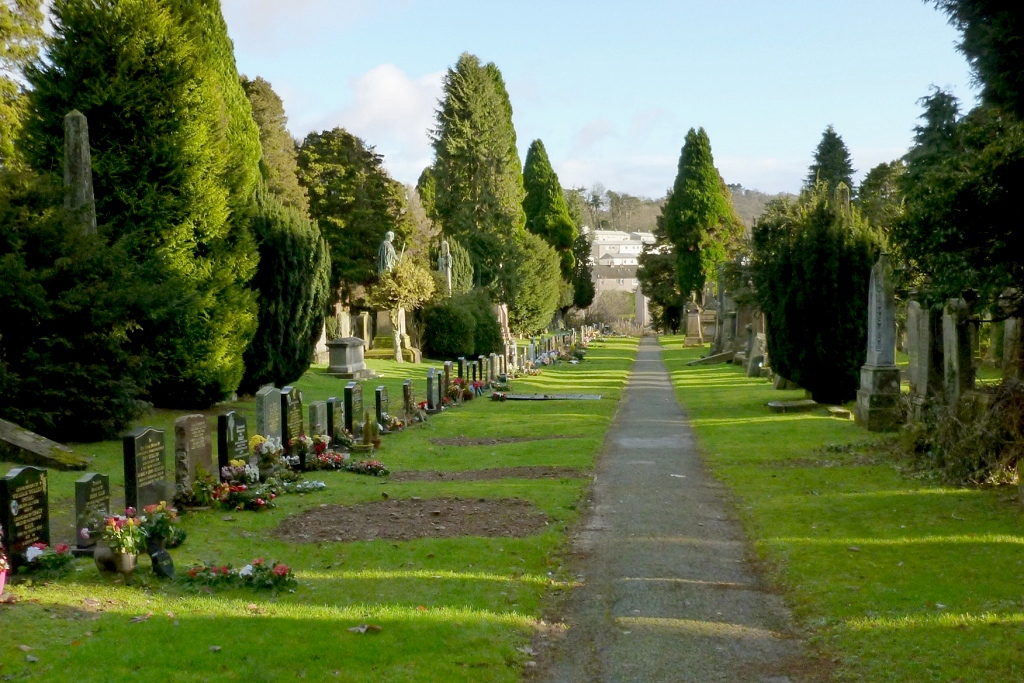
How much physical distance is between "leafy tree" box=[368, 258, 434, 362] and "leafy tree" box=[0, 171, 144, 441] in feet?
67.6

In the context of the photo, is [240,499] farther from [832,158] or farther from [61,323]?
[832,158]

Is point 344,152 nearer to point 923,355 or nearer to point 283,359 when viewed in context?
point 283,359

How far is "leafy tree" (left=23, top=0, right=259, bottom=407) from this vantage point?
16.3 meters

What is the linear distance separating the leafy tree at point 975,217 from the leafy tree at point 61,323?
36.1 feet

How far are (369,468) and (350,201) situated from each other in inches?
1437

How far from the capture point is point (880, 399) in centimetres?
1644

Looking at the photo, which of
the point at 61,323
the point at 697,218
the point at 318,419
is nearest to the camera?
the point at 61,323

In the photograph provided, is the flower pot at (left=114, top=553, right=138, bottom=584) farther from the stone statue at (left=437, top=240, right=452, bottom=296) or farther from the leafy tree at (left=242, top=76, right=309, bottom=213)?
the leafy tree at (left=242, top=76, right=309, bottom=213)

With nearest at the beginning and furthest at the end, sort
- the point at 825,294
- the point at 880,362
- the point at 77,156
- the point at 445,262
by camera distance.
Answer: the point at 77,156 → the point at 880,362 → the point at 825,294 → the point at 445,262

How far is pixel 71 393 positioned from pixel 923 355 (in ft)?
42.6

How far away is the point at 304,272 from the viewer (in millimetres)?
21750

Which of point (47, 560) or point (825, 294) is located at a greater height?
point (825, 294)

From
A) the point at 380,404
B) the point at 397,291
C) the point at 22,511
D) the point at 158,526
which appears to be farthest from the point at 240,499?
the point at 397,291

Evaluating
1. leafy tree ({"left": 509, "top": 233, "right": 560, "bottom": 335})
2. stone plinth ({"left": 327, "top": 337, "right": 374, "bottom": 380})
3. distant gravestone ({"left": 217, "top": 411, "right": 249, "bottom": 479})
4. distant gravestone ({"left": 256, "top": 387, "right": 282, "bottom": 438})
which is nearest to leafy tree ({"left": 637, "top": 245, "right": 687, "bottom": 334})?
leafy tree ({"left": 509, "top": 233, "right": 560, "bottom": 335})
